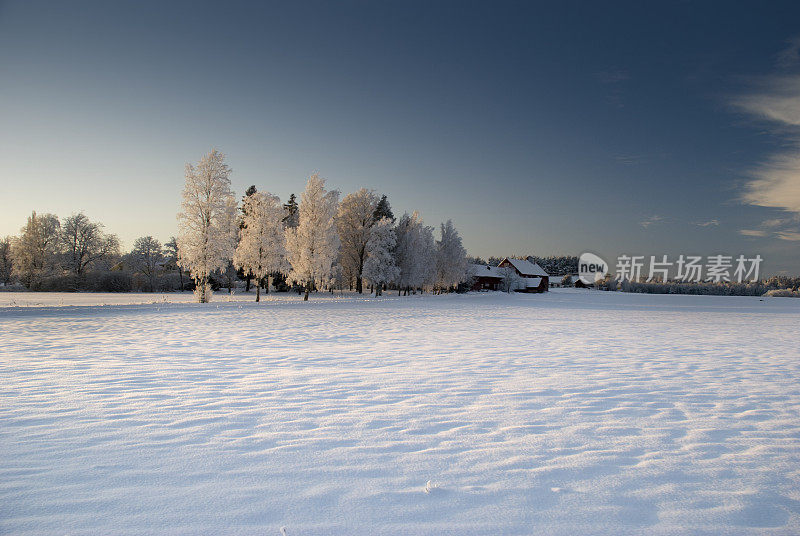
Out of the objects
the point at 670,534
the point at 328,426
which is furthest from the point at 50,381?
the point at 670,534

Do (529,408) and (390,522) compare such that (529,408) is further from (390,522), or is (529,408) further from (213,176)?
(213,176)

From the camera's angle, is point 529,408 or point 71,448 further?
point 529,408

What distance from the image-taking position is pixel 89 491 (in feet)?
10.6

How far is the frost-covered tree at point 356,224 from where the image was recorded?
1820 inches

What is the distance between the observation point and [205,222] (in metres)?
30.6

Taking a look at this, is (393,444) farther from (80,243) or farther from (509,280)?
(509,280)

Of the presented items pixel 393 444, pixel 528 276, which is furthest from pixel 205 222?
pixel 528 276

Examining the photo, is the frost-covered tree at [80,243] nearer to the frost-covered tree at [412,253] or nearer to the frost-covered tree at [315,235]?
the frost-covered tree at [315,235]

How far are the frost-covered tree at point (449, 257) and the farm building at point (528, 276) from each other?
35.6 meters

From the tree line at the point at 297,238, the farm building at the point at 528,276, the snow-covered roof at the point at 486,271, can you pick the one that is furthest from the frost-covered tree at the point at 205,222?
the farm building at the point at 528,276

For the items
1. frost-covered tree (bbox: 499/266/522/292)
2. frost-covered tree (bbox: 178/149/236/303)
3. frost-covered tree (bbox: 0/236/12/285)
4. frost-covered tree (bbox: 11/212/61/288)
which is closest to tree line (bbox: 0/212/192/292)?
frost-covered tree (bbox: 11/212/61/288)

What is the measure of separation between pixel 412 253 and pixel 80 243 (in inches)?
1703

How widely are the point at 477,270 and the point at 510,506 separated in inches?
3341

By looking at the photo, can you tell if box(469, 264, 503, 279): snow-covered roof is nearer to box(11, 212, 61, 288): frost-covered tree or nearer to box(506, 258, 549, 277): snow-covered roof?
box(506, 258, 549, 277): snow-covered roof
